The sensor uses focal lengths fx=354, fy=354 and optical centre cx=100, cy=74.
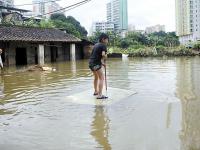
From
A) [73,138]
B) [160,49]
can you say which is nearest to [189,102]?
[73,138]

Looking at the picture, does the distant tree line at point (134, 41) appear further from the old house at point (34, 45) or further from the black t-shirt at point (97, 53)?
the black t-shirt at point (97, 53)

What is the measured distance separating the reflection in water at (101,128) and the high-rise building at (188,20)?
3250 inches

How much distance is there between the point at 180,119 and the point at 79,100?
10.2 feet

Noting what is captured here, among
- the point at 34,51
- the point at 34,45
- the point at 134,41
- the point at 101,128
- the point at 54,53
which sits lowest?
the point at 101,128

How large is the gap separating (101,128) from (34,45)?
85.6 ft

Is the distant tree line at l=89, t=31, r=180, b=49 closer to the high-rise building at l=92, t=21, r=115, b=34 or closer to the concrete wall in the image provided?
the high-rise building at l=92, t=21, r=115, b=34

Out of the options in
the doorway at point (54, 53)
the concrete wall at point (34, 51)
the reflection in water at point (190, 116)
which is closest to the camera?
the reflection in water at point (190, 116)

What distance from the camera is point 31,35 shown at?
3080 cm

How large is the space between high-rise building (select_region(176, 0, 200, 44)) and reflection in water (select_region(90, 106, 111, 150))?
82.5 m

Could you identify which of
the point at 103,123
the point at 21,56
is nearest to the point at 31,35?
the point at 21,56

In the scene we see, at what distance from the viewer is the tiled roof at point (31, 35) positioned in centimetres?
2819

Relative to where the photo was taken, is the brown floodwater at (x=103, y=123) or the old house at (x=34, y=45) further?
the old house at (x=34, y=45)

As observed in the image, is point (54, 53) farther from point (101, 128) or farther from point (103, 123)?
point (101, 128)

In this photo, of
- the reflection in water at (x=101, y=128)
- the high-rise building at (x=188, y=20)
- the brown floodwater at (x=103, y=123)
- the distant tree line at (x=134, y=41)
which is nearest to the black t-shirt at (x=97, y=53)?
the brown floodwater at (x=103, y=123)
